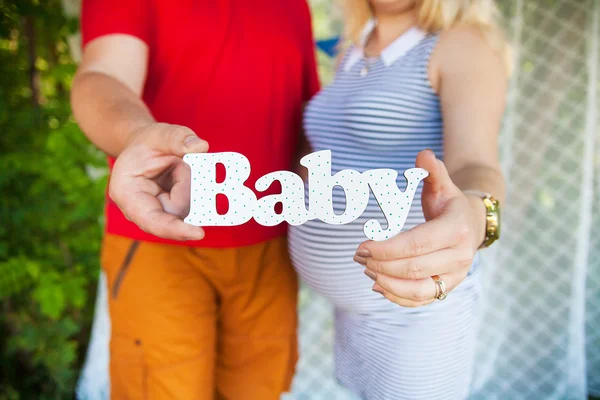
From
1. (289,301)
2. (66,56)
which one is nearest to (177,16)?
(289,301)

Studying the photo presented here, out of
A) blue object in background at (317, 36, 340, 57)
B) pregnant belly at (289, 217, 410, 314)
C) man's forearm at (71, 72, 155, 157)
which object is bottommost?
pregnant belly at (289, 217, 410, 314)

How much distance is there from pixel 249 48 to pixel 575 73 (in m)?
1.61

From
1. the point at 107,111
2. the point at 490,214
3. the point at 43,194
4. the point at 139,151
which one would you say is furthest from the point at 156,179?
the point at 43,194

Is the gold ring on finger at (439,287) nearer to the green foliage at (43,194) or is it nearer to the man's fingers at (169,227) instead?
the man's fingers at (169,227)

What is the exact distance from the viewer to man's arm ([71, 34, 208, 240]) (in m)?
0.61

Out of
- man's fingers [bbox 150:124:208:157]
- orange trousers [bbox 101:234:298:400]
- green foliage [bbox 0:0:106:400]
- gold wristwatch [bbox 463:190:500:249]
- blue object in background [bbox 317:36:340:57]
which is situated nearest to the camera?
man's fingers [bbox 150:124:208:157]

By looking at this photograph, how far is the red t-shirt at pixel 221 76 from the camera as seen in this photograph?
104 cm

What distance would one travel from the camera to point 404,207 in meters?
0.64

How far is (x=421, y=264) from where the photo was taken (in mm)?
617

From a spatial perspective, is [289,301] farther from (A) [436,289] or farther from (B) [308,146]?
(A) [436,289]

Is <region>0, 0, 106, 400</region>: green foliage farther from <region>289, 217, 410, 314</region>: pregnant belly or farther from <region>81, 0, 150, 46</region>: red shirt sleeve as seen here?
<region>289, 217, 410, 314</region>: pregnant belly

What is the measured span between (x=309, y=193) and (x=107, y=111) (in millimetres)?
415

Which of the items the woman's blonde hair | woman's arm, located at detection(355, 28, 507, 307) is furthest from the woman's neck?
woman's arm, located at detection(355, 28, 507, 307)

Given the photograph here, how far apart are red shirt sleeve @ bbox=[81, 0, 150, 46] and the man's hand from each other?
41 centimetres
